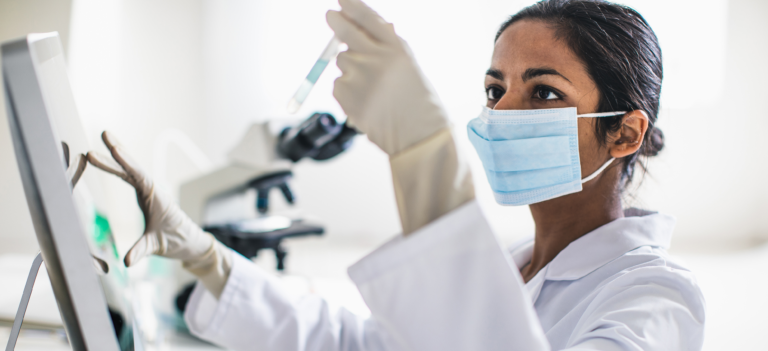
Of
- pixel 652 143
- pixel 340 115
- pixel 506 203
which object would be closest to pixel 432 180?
pixel 506 203

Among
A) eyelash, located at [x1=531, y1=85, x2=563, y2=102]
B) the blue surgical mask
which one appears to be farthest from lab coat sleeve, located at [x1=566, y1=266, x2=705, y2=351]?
eyelash, located at [x1=531, y1=85, x2=563, y2=102]

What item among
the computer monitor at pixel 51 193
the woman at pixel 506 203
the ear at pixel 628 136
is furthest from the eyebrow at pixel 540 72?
the computer monitor at pixel 51 193

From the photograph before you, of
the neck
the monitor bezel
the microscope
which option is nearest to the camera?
the monitor bezel

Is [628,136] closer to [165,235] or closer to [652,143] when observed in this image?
[652,143]

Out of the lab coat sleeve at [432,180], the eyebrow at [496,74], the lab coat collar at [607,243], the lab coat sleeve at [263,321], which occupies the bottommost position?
the lab coat sleeve at [263,321]

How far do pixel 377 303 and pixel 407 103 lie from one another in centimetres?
22

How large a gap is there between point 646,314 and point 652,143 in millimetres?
523

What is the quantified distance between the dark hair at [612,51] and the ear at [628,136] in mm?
13

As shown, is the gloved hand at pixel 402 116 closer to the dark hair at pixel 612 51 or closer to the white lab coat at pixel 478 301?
the white lab coat at pixel 478 301

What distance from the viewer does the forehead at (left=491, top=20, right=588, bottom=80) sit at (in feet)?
2.75

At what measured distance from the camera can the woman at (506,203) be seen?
47cm

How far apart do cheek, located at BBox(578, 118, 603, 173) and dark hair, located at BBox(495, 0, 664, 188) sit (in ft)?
0.04

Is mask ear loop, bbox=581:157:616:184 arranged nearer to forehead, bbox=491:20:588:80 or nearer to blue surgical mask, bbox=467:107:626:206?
blue surgical mask, bbox=467:107:626:206

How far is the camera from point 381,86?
1.74 feet
